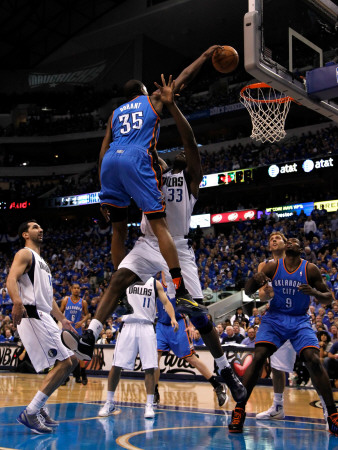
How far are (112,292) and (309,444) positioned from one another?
2374 mm

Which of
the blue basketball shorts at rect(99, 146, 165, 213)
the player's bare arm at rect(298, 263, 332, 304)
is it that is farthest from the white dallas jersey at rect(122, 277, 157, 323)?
the blue basketball shorts at rect(99, 146, 165, 213)

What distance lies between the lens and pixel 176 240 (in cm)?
549

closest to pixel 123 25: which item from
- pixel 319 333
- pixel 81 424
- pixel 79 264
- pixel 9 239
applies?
pixel 9 239

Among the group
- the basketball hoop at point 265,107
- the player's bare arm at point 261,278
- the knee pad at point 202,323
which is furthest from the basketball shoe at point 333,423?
the basketball hoop at point 265,107

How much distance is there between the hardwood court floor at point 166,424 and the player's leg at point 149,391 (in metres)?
0.12

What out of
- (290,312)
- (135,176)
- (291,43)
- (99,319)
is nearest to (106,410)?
(290,312)

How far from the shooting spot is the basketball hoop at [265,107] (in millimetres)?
12883

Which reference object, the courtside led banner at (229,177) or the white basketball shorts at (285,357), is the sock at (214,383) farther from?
the courtside led banner at (229,177)

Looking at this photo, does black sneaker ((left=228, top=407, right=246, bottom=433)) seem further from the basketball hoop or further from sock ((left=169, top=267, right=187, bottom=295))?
the basketball hoop

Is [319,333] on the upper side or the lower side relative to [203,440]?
upper

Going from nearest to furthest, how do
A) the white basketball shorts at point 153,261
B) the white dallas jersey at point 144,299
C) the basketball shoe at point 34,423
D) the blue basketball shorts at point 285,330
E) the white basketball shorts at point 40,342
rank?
the white basketball shorts at point 153,261 < the basketball shoe at point 34,423 < the white basketball shorts at point 40,342 < the blue basketball shorts at point 285,330 < the white dallas jersey at point 144,299

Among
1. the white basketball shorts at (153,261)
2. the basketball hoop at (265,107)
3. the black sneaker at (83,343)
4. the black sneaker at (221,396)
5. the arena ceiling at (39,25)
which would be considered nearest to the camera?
the black sneaker at (83,343)

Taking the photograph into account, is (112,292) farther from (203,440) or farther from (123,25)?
(123,25)

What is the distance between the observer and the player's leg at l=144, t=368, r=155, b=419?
6.96 meters
